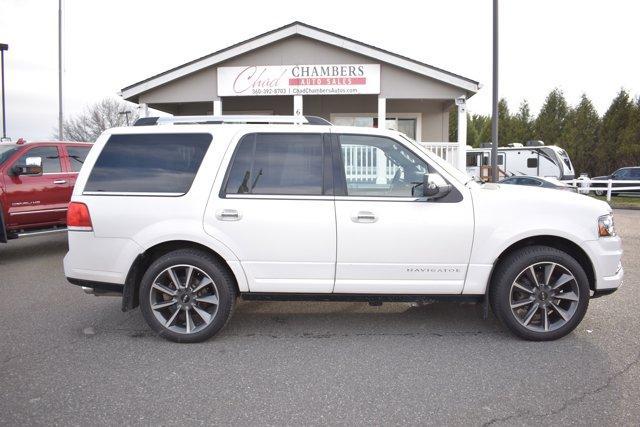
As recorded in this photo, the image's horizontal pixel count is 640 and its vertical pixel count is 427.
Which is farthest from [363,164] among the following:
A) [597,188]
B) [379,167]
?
[597,188]

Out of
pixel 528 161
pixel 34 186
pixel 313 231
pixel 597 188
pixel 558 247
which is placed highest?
pixel 528 161

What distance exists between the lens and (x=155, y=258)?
428 centimetres

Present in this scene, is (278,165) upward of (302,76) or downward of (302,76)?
downward

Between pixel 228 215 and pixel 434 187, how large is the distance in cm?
172

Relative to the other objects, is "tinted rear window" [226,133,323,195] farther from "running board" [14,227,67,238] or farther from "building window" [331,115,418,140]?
"building window" [331,115,418,140]

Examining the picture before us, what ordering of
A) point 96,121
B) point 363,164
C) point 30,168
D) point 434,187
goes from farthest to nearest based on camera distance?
point 96,121, point 30,168, point 363,164, point 434,187

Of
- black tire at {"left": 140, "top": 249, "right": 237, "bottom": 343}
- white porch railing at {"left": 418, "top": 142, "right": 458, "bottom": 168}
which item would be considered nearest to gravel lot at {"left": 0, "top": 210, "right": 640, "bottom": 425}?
black tire at {"left": 140, "top": 249, "right": 237, "bottom": 343}

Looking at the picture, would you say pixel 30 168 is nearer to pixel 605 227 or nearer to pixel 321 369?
pixel 321 369

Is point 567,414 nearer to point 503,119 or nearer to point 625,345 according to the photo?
point 625,345

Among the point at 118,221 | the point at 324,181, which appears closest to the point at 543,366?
the point at 324,181

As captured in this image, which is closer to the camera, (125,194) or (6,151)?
(125,194)

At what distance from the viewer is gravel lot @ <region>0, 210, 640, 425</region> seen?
298 cm

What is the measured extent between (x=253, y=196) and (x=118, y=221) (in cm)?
118

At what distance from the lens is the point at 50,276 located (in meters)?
6.73
